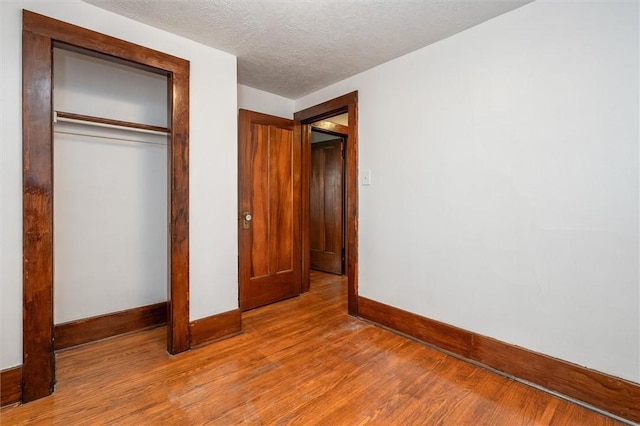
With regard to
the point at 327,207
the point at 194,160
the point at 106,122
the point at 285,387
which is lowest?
the point at 285,387

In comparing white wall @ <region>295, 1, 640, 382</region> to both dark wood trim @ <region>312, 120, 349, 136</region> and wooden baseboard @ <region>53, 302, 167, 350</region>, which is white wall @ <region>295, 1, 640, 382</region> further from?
wooden baseboard @ <region>53, 302, 167, 350</region>

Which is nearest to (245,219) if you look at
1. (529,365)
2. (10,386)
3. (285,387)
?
(285,387)

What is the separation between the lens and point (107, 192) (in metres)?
2.48

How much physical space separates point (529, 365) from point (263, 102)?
337cm

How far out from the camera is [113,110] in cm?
246

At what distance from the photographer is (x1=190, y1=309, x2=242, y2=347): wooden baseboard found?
7.57 ft

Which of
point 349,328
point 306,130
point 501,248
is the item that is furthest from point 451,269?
point 306,130

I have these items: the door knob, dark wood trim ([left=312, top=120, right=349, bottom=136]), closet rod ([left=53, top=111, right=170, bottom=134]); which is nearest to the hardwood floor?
the door knob

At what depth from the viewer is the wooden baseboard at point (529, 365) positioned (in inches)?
60.7

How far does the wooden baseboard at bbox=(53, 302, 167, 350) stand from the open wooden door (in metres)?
0.78

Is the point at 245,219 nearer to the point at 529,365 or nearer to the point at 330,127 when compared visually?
the point at 330,127

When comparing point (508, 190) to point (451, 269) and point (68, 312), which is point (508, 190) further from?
point (68, 312)

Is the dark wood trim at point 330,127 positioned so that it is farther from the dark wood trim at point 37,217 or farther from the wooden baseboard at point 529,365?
the dark wood trim at point 37,217

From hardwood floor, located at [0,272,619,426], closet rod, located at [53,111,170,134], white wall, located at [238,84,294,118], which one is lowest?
hardwood floor, located at [0,272,619,426]
